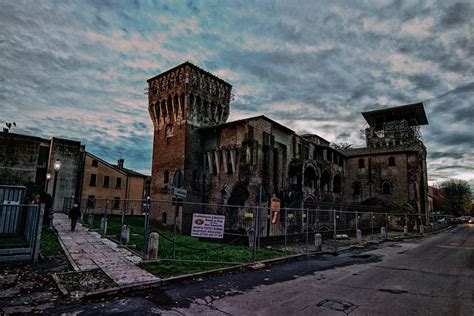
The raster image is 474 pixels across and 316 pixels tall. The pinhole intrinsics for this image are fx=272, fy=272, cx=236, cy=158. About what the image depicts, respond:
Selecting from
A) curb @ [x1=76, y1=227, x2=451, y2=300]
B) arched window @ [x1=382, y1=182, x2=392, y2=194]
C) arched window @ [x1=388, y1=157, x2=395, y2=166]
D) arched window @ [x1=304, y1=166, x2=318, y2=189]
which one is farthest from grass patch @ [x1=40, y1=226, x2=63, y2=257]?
arched window @ [x1=388, y1=157, x2=395, y2=166]

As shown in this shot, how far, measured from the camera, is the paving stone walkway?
7.69m

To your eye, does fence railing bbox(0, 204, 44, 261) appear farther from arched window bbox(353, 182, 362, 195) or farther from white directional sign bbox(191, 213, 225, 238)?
arched window bbox(353, 182, 362, 195)

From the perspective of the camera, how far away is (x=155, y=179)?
3053 cm

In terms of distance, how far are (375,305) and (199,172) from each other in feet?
77.3

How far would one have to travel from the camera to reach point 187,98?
91.9 ft

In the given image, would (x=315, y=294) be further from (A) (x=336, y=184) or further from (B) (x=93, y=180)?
(B) (x=93, y=180)

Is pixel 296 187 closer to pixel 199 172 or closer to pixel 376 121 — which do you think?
pixel 199 172

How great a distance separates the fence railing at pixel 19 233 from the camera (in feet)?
29.2

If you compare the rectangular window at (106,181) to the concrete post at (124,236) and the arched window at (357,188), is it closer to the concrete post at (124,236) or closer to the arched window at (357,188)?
the concrete post at (124,236)

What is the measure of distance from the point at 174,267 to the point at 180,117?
21465mm

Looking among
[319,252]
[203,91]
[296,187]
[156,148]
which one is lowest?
[319,252]

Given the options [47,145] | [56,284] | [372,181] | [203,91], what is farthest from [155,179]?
[372,181]

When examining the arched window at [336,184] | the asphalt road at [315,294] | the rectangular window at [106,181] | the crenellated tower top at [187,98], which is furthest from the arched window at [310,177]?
the rectangular window at [106,181]

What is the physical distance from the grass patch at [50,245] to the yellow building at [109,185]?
2220 cm
